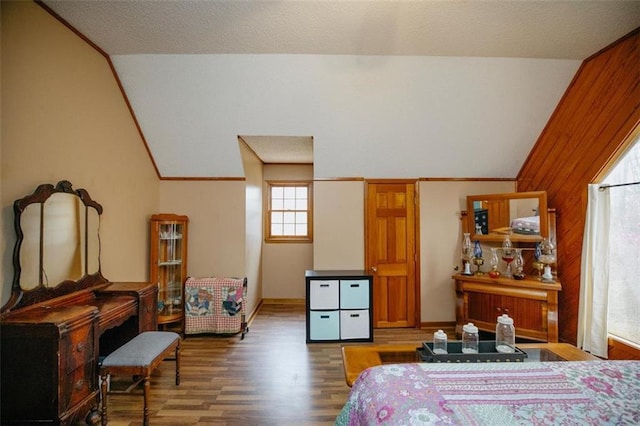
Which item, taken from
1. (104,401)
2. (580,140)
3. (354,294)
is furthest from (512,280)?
(104,401)

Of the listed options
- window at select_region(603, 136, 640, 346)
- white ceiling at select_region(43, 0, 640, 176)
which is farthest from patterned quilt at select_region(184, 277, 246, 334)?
window at select_region(603, 136, 640, 346)

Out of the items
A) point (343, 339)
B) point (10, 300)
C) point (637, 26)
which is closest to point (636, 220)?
point (637, 26)

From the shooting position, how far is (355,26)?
243cm

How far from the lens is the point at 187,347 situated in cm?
353

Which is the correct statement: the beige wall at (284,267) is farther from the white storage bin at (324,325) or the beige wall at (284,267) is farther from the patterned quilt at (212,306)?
the white storage bin at (324,325)

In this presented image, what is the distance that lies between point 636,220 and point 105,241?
15.8 feet

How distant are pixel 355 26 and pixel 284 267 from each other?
3985 mm

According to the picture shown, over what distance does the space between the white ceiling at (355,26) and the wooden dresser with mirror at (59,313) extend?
4.32ft

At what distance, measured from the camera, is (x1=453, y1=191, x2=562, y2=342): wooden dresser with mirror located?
3228 mm

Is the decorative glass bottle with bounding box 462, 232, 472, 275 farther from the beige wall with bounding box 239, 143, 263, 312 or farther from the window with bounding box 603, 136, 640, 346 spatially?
the beige wall with bounding box 239, 143, 263, 312

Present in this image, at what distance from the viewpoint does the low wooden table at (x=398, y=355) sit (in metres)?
1.82

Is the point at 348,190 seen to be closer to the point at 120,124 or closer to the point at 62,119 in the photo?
the point at 120,124

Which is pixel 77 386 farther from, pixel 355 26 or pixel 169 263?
pixel 355 26

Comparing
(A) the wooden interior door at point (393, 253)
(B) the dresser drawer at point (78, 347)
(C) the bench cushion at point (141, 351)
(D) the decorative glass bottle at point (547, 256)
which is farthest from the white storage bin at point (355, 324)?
(B) the dresser drawer at point (78, 347)
